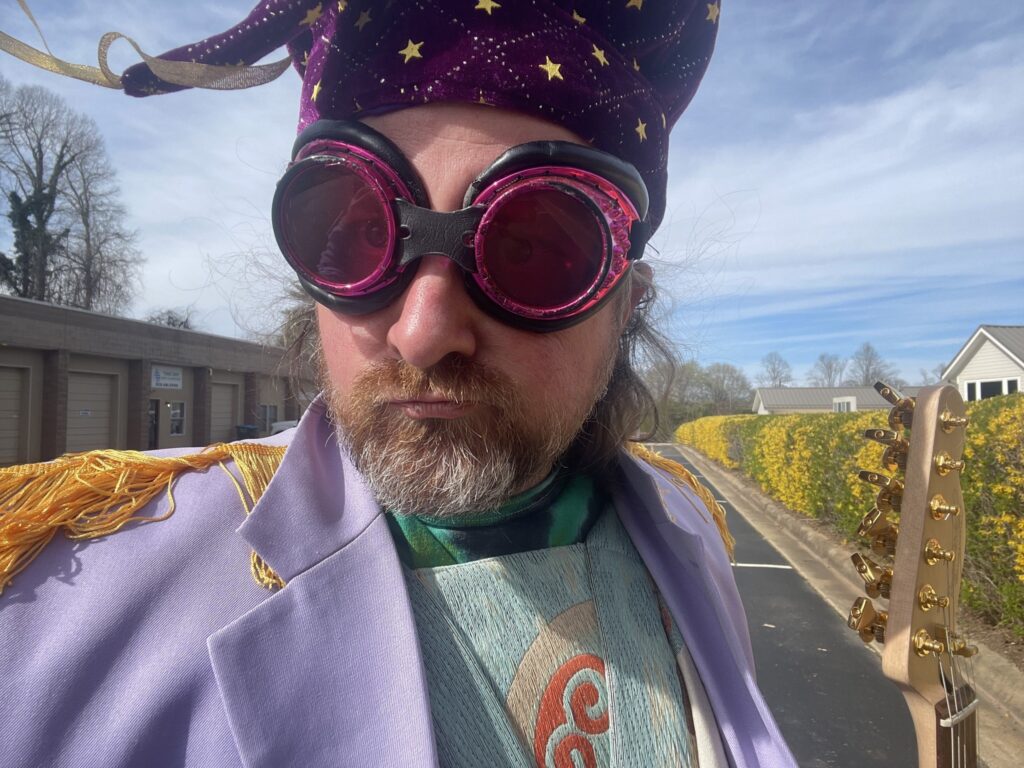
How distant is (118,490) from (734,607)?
1376 millimetres

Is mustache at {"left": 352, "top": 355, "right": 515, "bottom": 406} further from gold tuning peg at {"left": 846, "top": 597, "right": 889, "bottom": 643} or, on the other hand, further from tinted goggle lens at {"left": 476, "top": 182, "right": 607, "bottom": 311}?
gold tuning peg at {"left": 846, "top": 597, "right": 889, "bottom": 643}

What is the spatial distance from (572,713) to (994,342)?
30748 mm

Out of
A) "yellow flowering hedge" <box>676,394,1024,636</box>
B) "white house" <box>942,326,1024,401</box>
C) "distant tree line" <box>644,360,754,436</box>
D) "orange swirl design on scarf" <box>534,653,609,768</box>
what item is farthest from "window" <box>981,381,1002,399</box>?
"orange swirl design on scarf" <box>534,653,609,768</box>

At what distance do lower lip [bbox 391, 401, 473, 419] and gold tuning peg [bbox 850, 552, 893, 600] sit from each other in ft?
2.43

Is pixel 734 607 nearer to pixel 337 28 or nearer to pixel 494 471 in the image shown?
pixel 494 471

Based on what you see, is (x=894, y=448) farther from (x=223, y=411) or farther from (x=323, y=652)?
(x=223, y=411)

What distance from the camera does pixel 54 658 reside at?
2.48 ft

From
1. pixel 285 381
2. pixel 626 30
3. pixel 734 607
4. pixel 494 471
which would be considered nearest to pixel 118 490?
pixel 494 471

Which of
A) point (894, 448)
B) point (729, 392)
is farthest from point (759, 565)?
point (729, 392)

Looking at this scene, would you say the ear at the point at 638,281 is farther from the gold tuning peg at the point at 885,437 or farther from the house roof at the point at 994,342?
the house roof at the point at 994,342

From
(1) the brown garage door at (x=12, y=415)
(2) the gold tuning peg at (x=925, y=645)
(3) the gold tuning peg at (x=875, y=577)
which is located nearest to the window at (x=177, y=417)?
(1) the brown garage door at (x=12, y=415)

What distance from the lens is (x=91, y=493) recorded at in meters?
0.95

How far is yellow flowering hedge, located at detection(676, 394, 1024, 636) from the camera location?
14.1ft

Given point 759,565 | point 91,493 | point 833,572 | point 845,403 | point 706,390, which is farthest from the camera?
point 845,403
